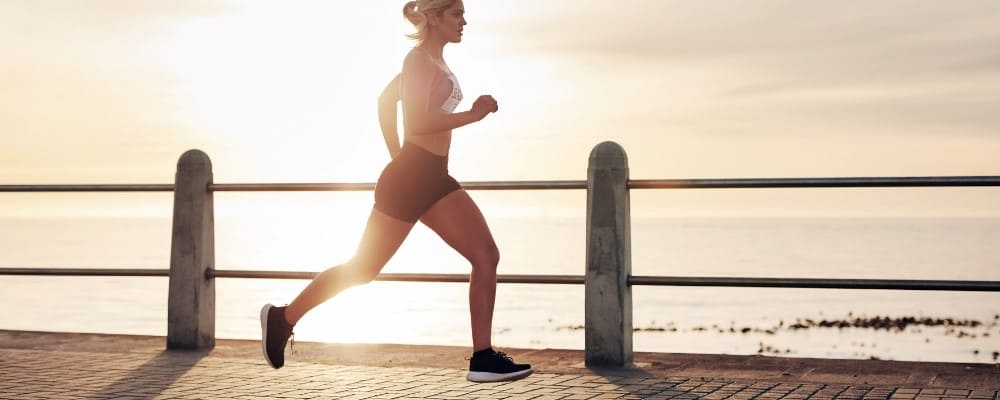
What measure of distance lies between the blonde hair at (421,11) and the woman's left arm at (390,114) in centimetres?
27

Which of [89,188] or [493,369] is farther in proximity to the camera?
[89,188]

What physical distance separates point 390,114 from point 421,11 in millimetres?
554

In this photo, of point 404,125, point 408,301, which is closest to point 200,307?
point 404,125

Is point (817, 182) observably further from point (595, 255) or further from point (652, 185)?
point (595, 255)

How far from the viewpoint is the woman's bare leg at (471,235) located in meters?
7.44

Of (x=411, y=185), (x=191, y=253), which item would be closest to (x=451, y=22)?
(x=411, y=185)

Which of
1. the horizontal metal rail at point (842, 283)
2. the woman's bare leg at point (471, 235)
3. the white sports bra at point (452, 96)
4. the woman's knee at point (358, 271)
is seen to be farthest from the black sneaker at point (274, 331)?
the horizontal metal rail at point (842, 283)

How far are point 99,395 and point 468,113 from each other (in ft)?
8.54

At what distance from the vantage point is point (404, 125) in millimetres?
7480

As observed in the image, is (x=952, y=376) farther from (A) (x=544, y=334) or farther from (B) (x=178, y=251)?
(A) (x=544, y=334)

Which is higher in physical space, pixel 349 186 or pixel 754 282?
pixel 349 186

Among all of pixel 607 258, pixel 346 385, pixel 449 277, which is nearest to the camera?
pixel 346 385

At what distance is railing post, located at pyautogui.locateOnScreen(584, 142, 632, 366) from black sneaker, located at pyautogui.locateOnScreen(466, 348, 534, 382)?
2.05m

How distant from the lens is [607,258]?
9578 millimetres
